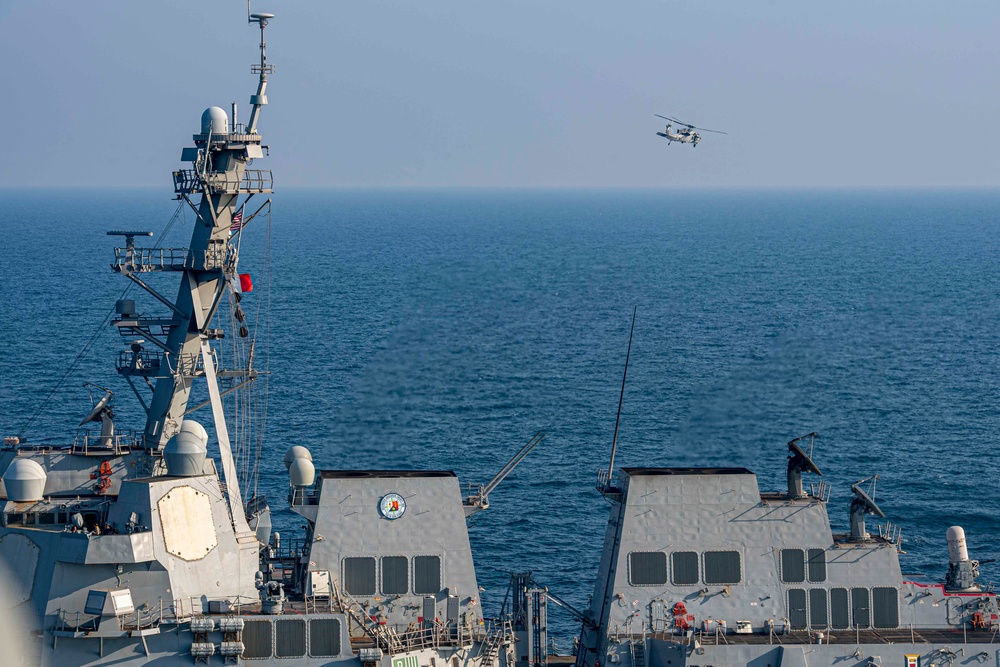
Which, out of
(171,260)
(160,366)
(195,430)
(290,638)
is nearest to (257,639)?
(290,638)

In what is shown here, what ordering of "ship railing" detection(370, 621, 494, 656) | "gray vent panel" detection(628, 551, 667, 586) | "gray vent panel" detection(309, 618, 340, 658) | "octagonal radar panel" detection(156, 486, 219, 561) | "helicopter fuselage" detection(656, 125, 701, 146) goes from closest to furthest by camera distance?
"gray vent panel" detection(309, 618, 340, 658)
"octagonal radar panel" detection(156, 486, 219, 561)
"ship railing" detection(370, 621, 494, 656)
"gray vent panel" detection(628, 551, 667, 586)
"helicopter fuselage" detection(656, 125, 701, 146)

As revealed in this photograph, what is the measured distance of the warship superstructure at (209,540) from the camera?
32750mm

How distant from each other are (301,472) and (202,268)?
19.1 feet

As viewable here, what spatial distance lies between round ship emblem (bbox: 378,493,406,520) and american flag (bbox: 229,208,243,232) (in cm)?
795

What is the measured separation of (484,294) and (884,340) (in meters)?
34.3

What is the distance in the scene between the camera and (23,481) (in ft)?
112

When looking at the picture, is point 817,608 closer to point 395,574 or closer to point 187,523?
point 395,574

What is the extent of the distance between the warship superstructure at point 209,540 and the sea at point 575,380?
9.60m

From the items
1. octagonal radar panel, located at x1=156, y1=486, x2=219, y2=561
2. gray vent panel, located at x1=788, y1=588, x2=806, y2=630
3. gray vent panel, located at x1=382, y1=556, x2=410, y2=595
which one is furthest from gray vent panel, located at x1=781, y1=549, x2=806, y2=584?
octagonal radar panel, located at x1=156, y1=486, x2=219, y2=561

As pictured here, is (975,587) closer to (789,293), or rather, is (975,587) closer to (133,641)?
(133,641)

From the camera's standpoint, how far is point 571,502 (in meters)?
57.1

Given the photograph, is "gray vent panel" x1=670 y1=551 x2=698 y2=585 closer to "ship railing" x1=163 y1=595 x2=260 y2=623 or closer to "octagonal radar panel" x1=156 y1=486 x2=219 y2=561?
"ship railing" x1=163 y1=595 x2=260 y2=623

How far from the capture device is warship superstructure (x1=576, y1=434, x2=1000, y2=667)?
3534 cm

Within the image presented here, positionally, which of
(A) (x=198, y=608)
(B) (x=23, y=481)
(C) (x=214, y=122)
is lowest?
(A) (x=198, y=608)
